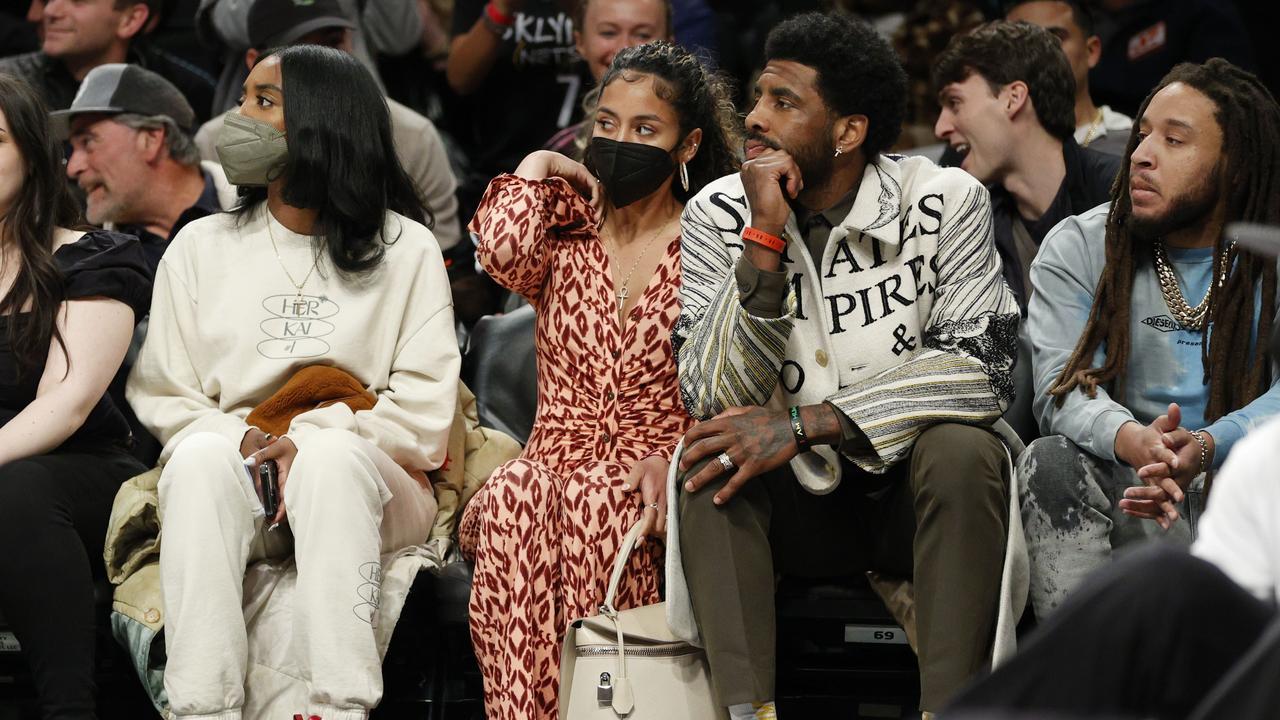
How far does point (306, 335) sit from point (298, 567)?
652mm

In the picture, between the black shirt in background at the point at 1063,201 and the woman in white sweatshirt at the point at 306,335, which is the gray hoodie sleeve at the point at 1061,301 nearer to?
the black shirt in background at the point at 1063,201

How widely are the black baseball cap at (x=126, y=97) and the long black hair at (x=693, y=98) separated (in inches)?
60.4

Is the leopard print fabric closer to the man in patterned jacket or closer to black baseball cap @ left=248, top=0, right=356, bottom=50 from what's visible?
the man in patterned jacket

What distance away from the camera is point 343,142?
3.91 meters

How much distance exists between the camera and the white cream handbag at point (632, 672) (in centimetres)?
326

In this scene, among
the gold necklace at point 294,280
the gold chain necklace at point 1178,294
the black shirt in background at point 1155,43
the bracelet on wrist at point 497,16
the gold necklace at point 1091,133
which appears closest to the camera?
the gold chain necklace at point 1178,294

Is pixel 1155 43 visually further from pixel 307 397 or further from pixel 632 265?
pixel 307 397

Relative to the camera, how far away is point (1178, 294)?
3.59 metres

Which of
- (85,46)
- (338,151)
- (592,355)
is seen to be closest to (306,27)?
(85,46)

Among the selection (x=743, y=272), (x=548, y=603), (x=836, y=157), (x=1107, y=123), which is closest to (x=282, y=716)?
(x=548, y=603)

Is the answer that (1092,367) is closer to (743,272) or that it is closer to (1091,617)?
(743,272)

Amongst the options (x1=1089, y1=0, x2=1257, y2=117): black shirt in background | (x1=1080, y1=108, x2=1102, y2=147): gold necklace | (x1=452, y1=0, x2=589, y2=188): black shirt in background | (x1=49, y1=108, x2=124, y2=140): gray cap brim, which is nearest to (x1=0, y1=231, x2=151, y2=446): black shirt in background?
(x1=49, y1=108, x2=124, y2=140): gray cap brim

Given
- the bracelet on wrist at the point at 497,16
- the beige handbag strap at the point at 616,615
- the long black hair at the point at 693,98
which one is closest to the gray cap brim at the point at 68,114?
the bracelet on wrist at the point at 497,16

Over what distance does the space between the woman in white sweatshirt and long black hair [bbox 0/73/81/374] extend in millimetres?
245
